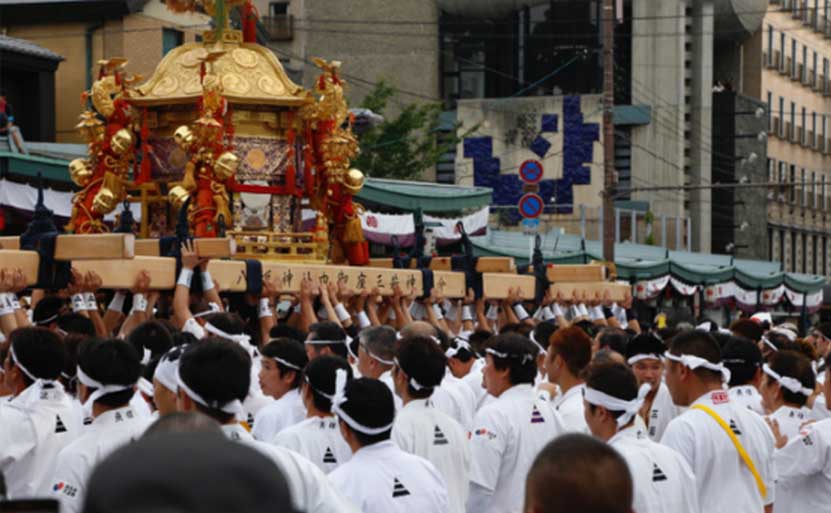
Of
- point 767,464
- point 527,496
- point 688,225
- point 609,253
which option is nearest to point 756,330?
point 767,464

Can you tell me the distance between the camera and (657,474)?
20.7 feet

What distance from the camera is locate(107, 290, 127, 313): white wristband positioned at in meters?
10.5

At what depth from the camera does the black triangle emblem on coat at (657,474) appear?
6.28 m

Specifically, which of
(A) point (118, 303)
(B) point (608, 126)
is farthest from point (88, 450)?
(B) point (608, 126)

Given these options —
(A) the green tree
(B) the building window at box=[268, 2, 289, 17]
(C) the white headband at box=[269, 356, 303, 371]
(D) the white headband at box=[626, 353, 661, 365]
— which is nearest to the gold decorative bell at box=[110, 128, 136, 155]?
(D) the white headband at box=[626, 353, 661, 365]

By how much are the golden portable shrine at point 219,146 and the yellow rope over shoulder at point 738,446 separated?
21.6 feet

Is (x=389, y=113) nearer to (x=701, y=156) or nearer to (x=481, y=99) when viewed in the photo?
(x=481, y=99)

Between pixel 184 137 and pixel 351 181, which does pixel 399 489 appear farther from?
pixel 351 181

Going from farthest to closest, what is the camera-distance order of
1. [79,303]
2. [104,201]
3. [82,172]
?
[82,172] → [104,201] → [79,303]

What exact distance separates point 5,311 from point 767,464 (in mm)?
4172

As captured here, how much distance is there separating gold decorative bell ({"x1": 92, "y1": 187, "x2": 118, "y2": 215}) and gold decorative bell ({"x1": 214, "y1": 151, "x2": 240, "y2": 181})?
3.72 feet

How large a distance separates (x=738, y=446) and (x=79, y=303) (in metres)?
4.21

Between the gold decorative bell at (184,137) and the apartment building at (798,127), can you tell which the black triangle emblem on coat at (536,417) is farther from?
the apartment building at (798,127)

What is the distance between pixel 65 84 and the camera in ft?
97.9
